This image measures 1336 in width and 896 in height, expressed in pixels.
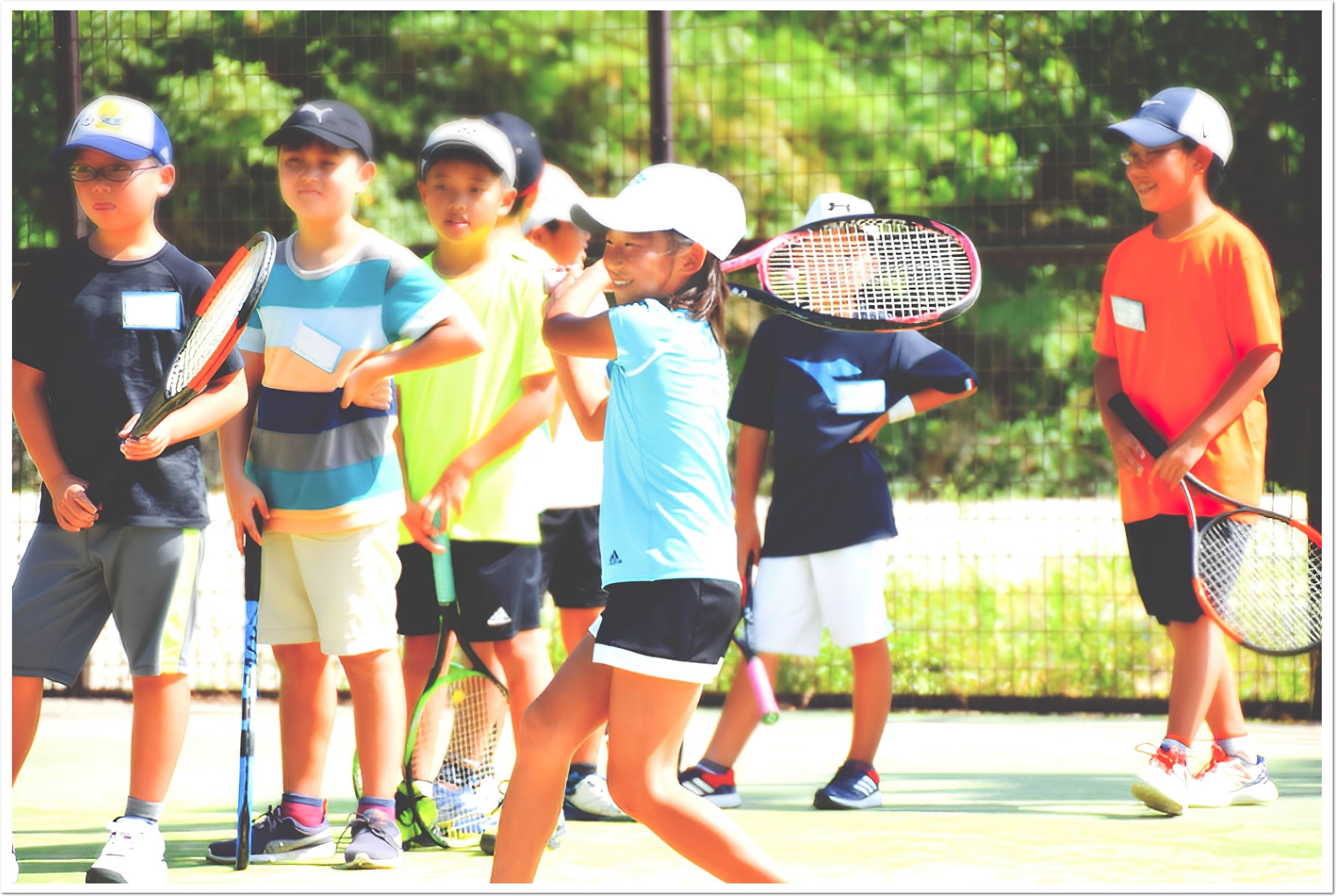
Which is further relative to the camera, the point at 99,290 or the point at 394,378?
the point at 394,378

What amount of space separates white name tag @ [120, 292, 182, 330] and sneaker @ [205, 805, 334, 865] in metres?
1.12

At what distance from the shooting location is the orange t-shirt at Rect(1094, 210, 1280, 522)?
13.6 feet

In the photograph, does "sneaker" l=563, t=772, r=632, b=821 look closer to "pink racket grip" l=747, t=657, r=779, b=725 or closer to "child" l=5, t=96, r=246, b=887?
"pink racket grip" l=747, t=657, r=779, b=725

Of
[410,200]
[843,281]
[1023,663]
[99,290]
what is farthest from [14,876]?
[410,200]

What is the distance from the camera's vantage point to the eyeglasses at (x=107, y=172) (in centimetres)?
345

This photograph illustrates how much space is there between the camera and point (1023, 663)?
19.7 ft

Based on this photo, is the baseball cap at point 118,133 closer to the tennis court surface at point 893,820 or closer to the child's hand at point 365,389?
the child's hand at point 365,389

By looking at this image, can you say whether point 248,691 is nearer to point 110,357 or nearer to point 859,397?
point 110,357

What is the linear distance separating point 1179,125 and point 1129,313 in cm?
50

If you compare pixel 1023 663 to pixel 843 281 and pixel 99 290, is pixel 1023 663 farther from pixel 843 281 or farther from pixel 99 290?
pixel 99 290

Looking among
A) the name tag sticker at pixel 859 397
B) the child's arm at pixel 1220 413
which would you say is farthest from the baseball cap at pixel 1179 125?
the name tag sticker at pixel 859 397

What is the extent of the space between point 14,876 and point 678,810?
146 cm

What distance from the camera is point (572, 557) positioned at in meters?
4.32

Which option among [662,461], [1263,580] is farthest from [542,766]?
[1263,580]
